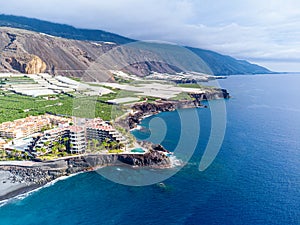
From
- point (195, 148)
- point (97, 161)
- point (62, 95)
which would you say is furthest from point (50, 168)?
point (62, 95)

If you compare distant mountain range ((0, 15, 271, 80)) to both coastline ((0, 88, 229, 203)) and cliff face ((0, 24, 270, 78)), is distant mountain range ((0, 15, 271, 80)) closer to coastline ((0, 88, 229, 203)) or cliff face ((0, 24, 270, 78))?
cliff face ((0, 24, 270, 78))

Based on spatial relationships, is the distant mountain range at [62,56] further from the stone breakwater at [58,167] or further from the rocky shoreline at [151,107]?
the stone breakwater at [58,167]

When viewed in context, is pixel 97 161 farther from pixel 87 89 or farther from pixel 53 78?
pixel 53 78

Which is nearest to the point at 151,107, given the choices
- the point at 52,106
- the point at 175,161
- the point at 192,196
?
the point at 52,106

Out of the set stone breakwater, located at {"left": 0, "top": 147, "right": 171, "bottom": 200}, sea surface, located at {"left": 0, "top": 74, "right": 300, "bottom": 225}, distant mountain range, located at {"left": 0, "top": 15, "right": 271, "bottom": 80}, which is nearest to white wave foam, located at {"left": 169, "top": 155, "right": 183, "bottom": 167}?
stone breakwater, located at {"left": 0, "top": 147, "right": 171, "bottom": 200}

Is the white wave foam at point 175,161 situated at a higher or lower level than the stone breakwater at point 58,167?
higher

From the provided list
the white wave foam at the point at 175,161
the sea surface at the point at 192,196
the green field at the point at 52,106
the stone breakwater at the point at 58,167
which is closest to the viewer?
the sea surface at the point at 192,196

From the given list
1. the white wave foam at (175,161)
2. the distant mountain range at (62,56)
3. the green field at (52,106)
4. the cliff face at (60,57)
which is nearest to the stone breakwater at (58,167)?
the white wave foam at (175,161)

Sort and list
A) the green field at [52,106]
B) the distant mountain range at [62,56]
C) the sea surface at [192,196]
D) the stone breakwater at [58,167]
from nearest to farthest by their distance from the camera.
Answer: the sea surface at [192,196], the stone breakwater at [58,167], the green field at [52,106], the distant mountain range at [62,56]

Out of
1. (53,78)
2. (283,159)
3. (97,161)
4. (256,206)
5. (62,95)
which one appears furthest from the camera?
(53,78)
